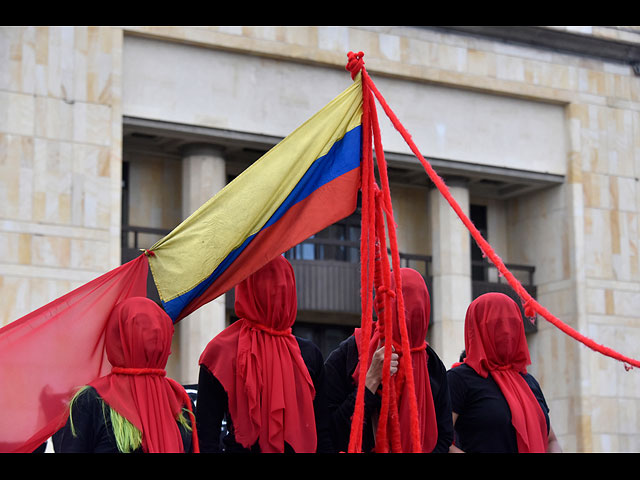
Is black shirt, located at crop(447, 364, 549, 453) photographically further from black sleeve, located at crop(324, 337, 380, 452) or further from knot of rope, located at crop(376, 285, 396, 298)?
knot of rope, located at crop(376, 285, 396, 298)

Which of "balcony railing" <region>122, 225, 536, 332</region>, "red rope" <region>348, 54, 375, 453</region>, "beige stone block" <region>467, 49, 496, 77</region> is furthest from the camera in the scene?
"beige stone block" <region>467, 49, 496, 77</region>

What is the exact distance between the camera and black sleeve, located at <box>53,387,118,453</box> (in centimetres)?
432

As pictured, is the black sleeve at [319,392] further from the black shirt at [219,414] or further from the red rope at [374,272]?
the red rope at [374,272]

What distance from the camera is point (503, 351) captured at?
536 centimetres

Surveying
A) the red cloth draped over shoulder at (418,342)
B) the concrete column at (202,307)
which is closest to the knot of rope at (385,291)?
the red cloth draped over shoulder at (418,342)

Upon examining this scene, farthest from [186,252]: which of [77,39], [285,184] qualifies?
[77,39]

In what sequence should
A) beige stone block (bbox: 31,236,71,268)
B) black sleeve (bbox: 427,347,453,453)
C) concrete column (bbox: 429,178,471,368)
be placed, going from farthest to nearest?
concrete column (bbox: 429,178,471,368) → beige stone block (bbox: 31,236,71,268) → black sleeve (bbox: 427,347,453,453)

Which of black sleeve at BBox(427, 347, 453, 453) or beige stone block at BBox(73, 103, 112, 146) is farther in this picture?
beige stone block at BBox(73, 103, 112, 146)

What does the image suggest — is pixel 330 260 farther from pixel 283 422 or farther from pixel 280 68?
pixel 283 422

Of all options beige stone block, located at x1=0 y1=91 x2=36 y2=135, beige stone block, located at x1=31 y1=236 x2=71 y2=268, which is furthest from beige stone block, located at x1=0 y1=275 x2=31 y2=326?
beige stone block, located at x1=0 y1=91 x2=36 y2=135

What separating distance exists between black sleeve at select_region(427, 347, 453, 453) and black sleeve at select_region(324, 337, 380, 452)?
0.36 meters

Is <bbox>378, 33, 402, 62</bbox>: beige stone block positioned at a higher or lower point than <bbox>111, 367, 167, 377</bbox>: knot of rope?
higher

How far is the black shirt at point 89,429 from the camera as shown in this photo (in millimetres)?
4316

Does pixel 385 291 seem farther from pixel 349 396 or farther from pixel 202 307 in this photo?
pixel 202 307
